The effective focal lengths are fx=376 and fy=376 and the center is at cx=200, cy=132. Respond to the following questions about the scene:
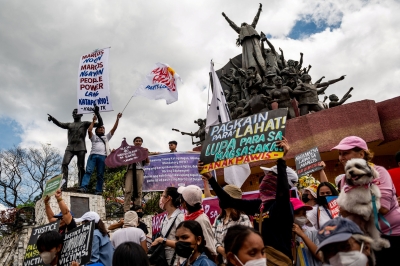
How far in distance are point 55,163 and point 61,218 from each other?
90.8ft

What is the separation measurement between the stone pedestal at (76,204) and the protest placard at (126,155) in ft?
3.40

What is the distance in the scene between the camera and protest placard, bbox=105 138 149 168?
785cm

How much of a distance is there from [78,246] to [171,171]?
4.71 metres

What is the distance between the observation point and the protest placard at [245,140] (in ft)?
12.3

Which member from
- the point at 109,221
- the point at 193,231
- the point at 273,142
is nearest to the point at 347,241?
the point at 193,231

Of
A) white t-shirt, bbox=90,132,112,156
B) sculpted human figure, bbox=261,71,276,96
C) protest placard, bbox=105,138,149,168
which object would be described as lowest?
protest placard, bbox=105,138,149,168

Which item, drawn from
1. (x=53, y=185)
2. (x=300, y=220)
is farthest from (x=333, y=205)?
(x=53, y=185)

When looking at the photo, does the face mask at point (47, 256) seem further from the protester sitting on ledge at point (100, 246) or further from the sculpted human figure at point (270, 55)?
the sculpted human figure at point (270, 55)

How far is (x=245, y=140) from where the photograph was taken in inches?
163

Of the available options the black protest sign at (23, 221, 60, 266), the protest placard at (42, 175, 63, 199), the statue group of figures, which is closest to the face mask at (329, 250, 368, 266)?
the black protest sign at (23, 221, 60, 266)

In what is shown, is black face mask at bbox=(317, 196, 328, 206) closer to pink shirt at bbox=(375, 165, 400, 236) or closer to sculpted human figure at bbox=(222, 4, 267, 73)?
pink shirt at bbox=(375, 165, 400, 236)

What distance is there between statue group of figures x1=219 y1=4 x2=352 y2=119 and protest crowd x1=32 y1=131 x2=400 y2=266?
16.1 feet

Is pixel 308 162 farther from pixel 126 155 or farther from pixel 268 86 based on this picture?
pixel 268 86

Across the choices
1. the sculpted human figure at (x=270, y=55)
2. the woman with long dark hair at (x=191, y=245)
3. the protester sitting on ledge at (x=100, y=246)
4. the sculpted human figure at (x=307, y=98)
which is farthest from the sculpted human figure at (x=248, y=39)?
the woman with long dark hair at (x=191, y=245)
